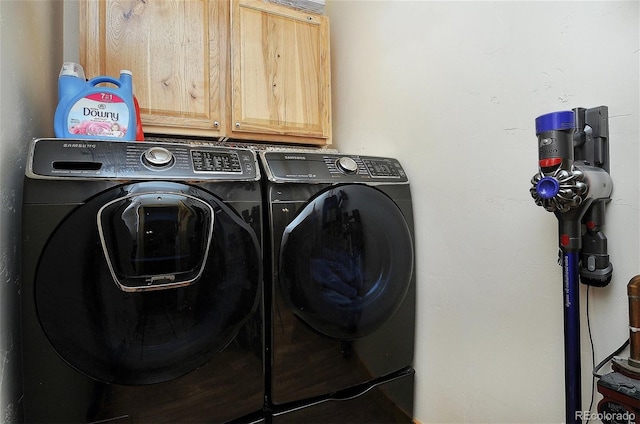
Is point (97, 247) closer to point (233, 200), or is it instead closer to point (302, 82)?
point (233, 200)

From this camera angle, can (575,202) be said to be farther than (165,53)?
No

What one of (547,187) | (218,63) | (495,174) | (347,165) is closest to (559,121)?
(547,187)

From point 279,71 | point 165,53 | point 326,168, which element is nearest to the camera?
point 326,168

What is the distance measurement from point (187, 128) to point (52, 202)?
0.68m

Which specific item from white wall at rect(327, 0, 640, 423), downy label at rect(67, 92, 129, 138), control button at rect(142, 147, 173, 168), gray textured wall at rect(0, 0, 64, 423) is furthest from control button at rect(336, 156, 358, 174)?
gray textured wall at rect(0, 0, 64, 423)

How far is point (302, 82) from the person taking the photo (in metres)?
1.64

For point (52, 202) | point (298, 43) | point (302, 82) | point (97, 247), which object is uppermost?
point (298, 43)

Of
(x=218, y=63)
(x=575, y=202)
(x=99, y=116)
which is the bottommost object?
(x=575, y=202)

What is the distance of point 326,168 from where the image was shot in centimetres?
118

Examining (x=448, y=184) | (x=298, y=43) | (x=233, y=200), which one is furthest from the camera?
(x=298, y=43)

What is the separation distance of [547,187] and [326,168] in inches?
25.5

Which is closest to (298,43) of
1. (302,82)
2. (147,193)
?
(302,82)

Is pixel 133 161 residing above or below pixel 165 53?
below

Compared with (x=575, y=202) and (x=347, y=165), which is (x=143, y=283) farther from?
(x=575, y=202)
